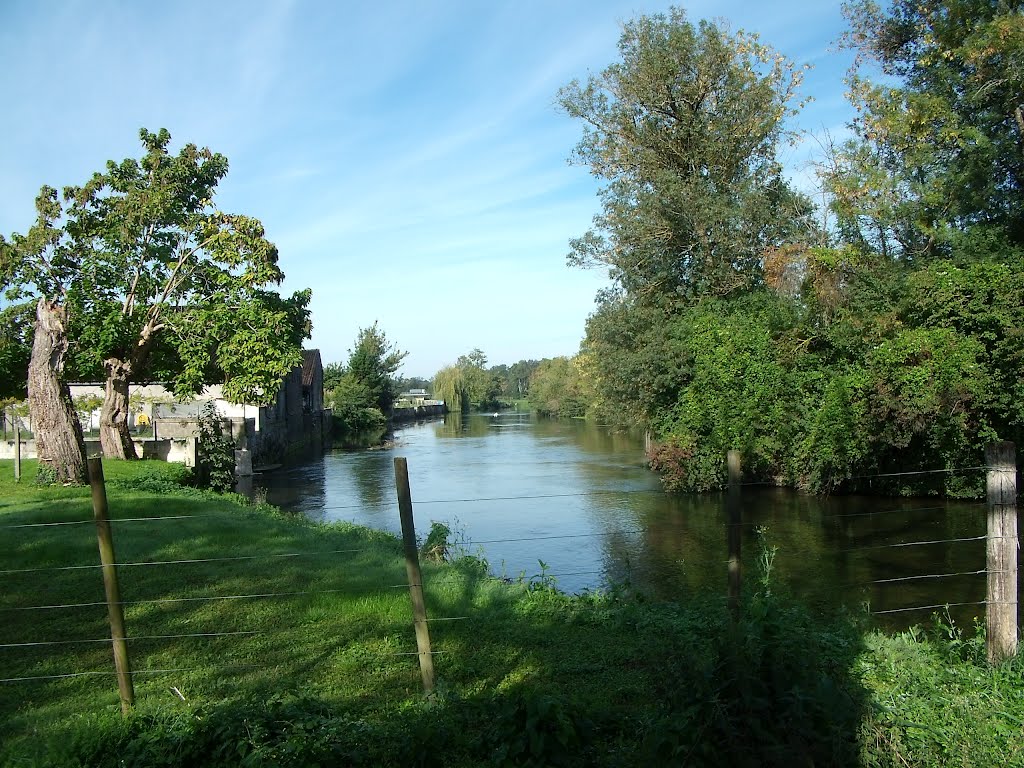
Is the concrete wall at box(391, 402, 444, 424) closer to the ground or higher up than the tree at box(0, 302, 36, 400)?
closer to the ground

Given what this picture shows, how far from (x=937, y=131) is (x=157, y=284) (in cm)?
2071

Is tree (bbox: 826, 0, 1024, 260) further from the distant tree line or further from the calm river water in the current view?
the calm river water

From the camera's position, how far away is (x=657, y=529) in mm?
16656

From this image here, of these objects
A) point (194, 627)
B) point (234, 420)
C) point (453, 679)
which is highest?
point (234, 420)

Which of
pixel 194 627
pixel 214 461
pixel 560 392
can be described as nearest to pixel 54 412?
pixel 214 461

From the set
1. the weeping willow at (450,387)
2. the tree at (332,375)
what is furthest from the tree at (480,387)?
the tree at (332,375)

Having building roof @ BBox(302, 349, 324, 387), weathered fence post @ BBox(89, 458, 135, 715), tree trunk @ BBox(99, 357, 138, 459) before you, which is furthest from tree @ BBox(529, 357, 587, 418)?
weathered fence post @ BBox(89, 458, 135, 715)

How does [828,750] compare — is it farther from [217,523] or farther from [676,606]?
[217,523]

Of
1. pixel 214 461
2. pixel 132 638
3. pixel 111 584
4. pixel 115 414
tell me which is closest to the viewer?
pixel 111 584

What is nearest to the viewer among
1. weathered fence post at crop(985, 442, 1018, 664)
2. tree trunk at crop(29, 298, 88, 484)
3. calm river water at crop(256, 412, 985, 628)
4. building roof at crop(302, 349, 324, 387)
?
weathered fence post at crop(985, 442, 1018, 664)

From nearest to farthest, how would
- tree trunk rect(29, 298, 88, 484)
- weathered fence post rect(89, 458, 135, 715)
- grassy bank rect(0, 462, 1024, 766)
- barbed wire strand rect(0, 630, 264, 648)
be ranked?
grassy bank rect(0, 462, 1024, 766), weathered fence post rect(89, 458, 135, 715), barbed wire strand rect(0, 630, 264, 648), tree trunk rect(29, 298, 88, 484)

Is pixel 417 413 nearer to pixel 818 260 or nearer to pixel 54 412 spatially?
pixel 818 260

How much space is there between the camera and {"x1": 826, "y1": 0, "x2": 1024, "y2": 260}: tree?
1728cm

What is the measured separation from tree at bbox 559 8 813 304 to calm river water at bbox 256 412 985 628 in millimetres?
7037
